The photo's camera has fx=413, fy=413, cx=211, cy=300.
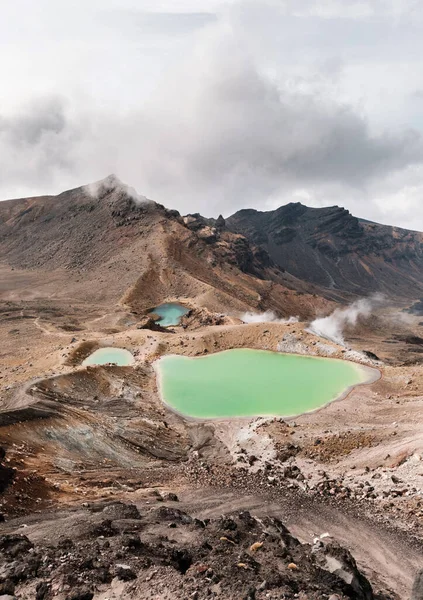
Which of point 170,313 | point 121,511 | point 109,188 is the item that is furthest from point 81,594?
point 109,188

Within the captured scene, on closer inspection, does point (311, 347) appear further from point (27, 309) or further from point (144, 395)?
point (27, 309)

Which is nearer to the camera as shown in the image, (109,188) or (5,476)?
(5,476)

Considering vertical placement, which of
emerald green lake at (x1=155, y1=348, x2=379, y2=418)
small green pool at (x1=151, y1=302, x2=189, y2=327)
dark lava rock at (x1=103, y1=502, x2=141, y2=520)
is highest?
small green pool at (x1=151, y1=302, x2=189, y2=327)

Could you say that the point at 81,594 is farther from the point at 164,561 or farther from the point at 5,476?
the point at 5,476

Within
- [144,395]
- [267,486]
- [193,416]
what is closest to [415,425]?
[267,486]

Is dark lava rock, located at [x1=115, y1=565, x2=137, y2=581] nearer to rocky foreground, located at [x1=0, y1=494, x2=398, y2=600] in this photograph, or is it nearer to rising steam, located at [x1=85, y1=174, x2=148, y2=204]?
rocky foreground, located at [x1=0, y1=494, x2=398, y2=600]

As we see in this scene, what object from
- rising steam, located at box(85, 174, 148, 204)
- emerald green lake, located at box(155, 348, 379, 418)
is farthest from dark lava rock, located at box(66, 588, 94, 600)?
rising steam, located at box(85, 174, 148, 204)

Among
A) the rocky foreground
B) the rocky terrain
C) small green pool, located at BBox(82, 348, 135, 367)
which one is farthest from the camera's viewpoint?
small green pool, located at BBox(82, 348, 135, 367)
